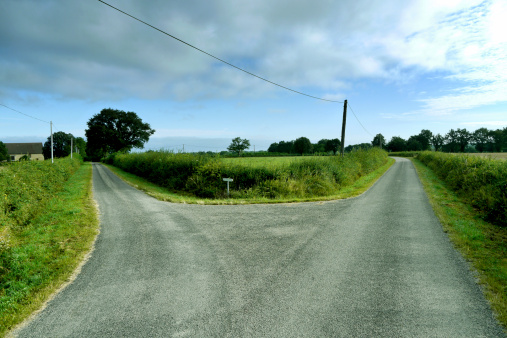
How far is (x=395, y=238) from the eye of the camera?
5.97 m

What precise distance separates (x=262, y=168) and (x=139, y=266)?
926cm

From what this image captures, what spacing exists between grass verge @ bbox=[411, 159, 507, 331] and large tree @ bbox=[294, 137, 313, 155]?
293 feet

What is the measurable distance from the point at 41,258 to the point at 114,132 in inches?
2345

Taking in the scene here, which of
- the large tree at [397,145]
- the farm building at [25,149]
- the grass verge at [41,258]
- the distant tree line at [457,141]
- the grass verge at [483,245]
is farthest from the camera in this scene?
the large tree at [397,145]

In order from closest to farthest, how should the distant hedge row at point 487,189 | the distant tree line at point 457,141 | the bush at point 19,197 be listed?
the bush at point 19,197 → the distant hedge row at point 487,189 → the distant tree line at point 457,141

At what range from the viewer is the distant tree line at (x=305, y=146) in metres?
98.2

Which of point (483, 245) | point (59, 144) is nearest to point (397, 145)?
point (483, 245)

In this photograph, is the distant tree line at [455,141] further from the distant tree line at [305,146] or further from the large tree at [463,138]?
the distant tree line at [305,146]

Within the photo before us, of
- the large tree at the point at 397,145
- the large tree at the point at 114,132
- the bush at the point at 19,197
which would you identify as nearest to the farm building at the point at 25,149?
the large tree at the point at 114,132

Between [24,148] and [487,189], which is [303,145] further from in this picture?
[24,148]

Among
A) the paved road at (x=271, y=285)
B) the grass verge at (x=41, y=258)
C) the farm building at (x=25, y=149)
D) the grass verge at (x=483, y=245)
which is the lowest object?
the grass verge at (x=41, y=258)

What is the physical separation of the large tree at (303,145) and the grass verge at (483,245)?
89.4m

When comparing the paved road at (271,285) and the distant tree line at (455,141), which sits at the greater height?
the distant tree line at (455,141)

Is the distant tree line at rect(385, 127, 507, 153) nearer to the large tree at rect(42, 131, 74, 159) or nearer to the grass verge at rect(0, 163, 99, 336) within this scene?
the grass verge at rect(0, 163, 99, 336)
